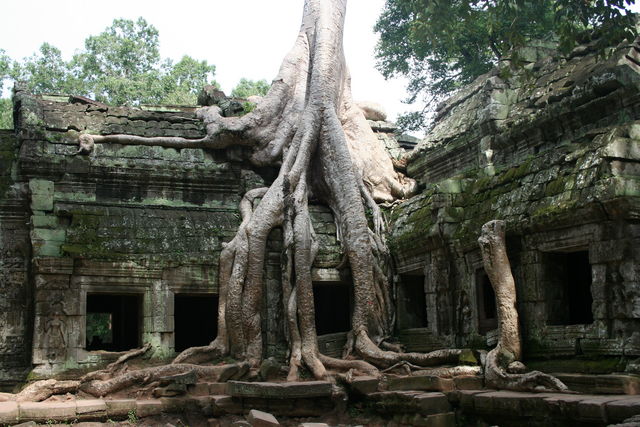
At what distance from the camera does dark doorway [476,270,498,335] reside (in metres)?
8.80

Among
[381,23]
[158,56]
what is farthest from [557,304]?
[158,56]

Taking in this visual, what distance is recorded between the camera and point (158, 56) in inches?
1032

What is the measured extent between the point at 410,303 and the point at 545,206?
141 inches

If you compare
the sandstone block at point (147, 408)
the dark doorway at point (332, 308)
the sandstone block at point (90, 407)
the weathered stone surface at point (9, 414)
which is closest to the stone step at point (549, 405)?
the sandstone block at point (147, 408)

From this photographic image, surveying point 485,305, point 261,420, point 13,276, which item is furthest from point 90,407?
point 485,305

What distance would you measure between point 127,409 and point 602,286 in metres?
4.82

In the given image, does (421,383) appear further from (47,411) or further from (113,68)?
(113,68)

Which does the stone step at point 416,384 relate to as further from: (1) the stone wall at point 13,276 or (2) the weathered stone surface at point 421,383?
(1) the stone wall at point 13,276

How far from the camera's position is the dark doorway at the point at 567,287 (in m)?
7.92

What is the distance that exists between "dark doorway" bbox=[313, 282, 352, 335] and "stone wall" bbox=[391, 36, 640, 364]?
163 centimetres

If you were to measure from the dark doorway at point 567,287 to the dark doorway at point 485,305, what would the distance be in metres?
0.84

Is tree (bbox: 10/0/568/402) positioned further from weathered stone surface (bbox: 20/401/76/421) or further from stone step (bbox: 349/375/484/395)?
weathered stone surface (bbox: 20/401/76/421)

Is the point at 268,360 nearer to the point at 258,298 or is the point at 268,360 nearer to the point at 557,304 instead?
the point at 258,298

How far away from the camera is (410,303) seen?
10.9 m
